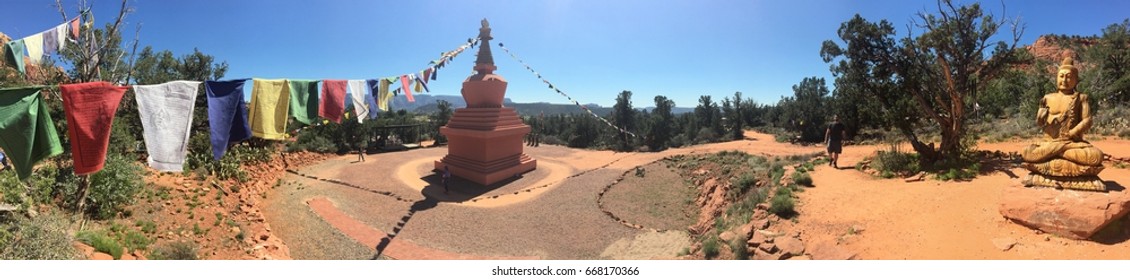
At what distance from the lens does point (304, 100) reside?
7066mm

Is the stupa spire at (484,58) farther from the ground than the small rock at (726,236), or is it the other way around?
the stupa spire at (484,58)

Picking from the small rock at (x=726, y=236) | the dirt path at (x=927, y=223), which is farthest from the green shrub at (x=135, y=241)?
the dirt path at (x=927, y=223)

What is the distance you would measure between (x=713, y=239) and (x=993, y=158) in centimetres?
812

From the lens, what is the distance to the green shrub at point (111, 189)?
7258mm

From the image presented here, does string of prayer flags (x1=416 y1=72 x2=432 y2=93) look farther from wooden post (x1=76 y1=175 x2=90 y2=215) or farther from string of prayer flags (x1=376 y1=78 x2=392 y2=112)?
wooden post (x1=76 y1=175 x2=90 y2=215)

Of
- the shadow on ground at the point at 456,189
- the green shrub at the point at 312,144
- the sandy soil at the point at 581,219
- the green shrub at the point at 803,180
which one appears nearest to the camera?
the sandy soil at the point at 581,219

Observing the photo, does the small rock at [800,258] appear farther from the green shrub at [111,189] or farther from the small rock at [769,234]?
the green shrub at [111,189]

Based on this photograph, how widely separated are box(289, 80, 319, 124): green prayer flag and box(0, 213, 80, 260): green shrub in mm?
3084

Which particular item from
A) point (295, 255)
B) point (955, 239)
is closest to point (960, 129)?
point (955, 239)

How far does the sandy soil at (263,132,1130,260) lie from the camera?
5.78 meters

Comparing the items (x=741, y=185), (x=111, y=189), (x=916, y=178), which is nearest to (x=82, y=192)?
(x=111, y=189)

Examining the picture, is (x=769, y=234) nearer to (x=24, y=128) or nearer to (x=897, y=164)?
(x=897, y=164)

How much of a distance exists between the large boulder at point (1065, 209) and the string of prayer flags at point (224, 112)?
1166 centimetres

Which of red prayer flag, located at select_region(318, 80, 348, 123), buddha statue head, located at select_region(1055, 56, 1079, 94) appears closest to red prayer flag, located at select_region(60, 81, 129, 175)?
red prayer flag, located at select_region(318, 80, 348, 123)
